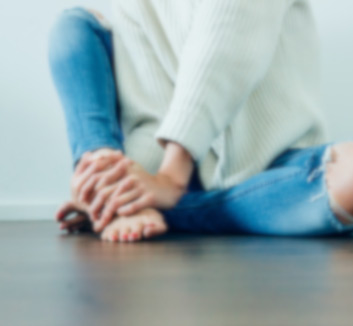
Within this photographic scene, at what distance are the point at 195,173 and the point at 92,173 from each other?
0.78ft

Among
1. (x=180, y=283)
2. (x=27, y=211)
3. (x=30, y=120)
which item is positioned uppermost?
(x=180, y=283)

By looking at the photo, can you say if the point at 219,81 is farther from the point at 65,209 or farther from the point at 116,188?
the point at 65,209

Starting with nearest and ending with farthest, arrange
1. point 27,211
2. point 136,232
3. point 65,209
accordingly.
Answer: point 136,232 < point 65,209 < point 27,211

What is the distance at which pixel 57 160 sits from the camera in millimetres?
1742

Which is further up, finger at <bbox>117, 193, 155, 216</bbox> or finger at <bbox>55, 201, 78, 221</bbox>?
finger at <bbox>117, 193, 155, 216</bbox>

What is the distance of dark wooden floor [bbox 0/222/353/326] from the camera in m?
0.48

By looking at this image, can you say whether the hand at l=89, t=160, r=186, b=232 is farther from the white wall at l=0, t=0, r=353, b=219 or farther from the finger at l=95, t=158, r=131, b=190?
the white wall at l=0, t=0, r=353, b=219

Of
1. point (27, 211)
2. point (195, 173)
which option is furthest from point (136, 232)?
point (27, 211)

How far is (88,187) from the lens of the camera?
102cm

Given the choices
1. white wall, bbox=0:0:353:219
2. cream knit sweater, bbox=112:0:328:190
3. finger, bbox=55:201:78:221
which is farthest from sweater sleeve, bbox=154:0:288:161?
white wall, bbox=0:0:353:219

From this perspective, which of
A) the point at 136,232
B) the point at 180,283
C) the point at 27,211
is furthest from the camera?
the point at 27,211

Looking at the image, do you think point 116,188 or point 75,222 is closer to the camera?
point 116,188

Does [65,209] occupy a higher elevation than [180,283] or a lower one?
lower

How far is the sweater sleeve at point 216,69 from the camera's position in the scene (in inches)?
39.4
